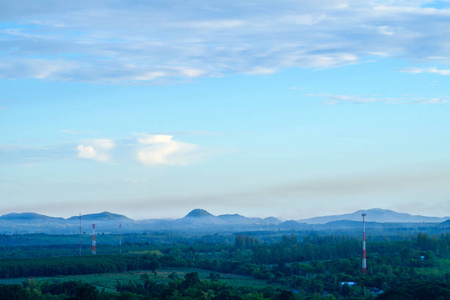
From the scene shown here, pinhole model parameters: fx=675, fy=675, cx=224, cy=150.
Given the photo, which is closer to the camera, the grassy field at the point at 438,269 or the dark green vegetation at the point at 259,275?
the dark green vegetation at the point at 259,275

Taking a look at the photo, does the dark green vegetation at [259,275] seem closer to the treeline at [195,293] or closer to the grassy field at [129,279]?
the treeline at [195,293]

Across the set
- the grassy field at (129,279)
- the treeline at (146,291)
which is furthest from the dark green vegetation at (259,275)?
the grassy field at (129,279)

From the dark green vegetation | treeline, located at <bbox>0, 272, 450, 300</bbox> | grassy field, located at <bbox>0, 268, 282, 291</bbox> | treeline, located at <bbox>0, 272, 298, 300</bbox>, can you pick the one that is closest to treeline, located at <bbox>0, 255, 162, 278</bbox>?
the dark green vegetation

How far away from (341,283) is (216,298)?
109ft

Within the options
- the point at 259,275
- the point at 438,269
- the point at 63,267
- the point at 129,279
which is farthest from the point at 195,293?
the point at 438,269

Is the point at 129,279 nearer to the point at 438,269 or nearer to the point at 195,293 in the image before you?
the point at 195,293

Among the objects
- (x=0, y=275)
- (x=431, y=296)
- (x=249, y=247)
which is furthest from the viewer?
(x=249, y=247)

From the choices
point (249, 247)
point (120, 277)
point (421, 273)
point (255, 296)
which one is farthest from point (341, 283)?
point (249, 247)

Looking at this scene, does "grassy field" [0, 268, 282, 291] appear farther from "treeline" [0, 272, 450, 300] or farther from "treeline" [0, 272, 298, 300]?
"treeline" [0, 272, 450, 300]

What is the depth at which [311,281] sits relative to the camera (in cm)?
9781

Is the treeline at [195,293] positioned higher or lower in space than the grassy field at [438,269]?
higher

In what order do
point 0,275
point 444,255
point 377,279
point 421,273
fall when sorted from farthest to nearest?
point 444,255 < point 0,275 < point 421,273 < point 377,279

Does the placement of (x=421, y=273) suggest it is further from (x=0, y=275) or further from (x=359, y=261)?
(x=0, y=275)

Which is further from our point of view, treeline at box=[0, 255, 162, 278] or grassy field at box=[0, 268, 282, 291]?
treeline at box=[0, 255, 162, 278]
